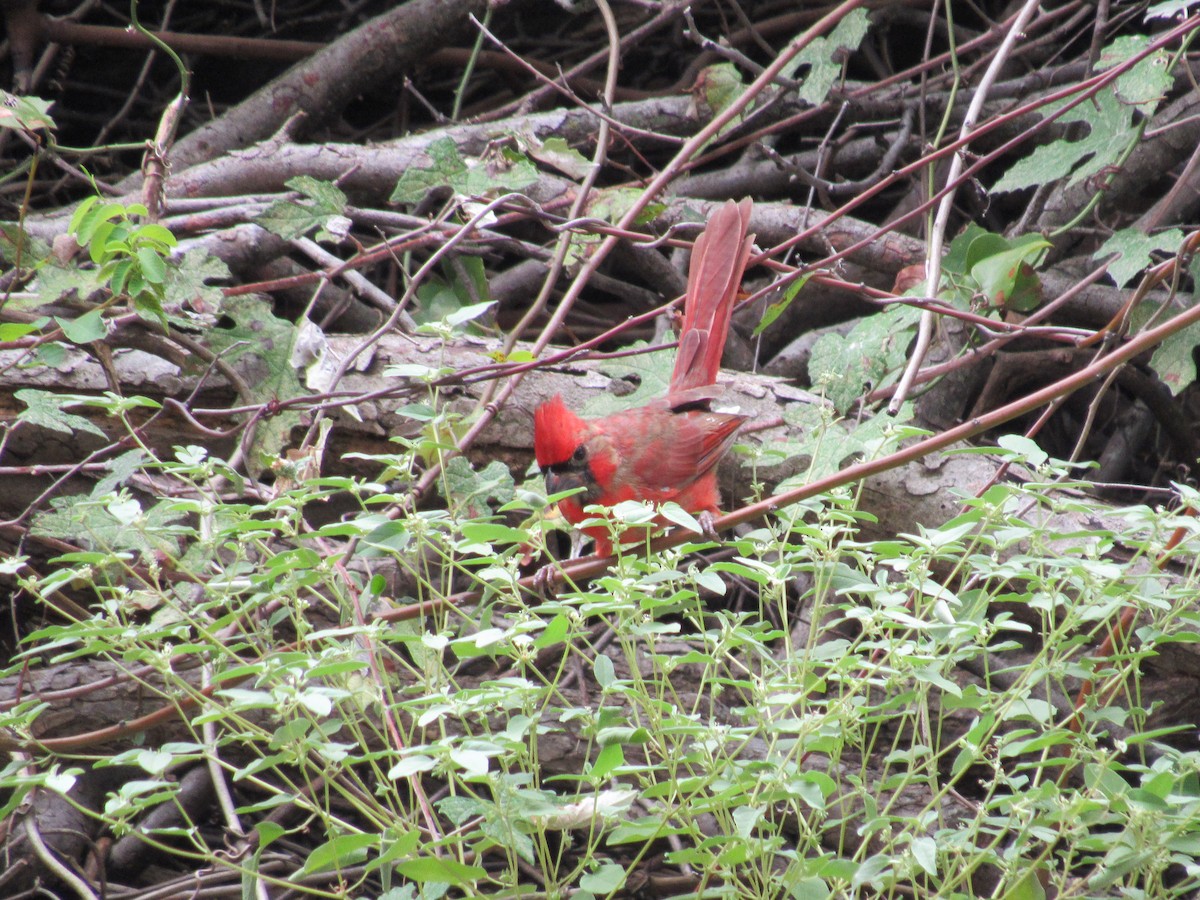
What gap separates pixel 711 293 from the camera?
278 cm

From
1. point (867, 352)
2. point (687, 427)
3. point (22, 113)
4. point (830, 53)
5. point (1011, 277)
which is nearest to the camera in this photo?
point (22, 113)

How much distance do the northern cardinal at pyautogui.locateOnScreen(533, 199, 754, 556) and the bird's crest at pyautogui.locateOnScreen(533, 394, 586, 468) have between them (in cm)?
7

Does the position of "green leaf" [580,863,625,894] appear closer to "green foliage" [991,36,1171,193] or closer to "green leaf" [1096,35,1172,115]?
"green foliage" [991,36,1171,193]

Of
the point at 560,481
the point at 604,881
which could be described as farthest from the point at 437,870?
the point at 560,481

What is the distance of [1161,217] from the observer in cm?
272

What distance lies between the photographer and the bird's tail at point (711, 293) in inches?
108

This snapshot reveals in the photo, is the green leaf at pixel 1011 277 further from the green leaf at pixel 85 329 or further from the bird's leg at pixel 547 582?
the green leaf at pixel 85 329

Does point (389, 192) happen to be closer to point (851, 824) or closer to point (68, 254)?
point (68, 254)

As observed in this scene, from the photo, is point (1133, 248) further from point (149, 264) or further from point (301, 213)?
point (149, 264)

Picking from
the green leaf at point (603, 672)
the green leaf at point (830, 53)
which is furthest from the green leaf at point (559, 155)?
the green leaf at point (603, 672)

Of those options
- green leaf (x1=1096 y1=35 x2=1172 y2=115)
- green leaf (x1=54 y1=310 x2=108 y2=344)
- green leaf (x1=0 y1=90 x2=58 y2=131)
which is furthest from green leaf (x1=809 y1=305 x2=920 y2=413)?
green leaf (x1=0 y1=90 x2=58 y2=131)

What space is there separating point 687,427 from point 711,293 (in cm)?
34

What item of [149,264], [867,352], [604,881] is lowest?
[604,881]

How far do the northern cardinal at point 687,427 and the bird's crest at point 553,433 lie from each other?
0.07m
